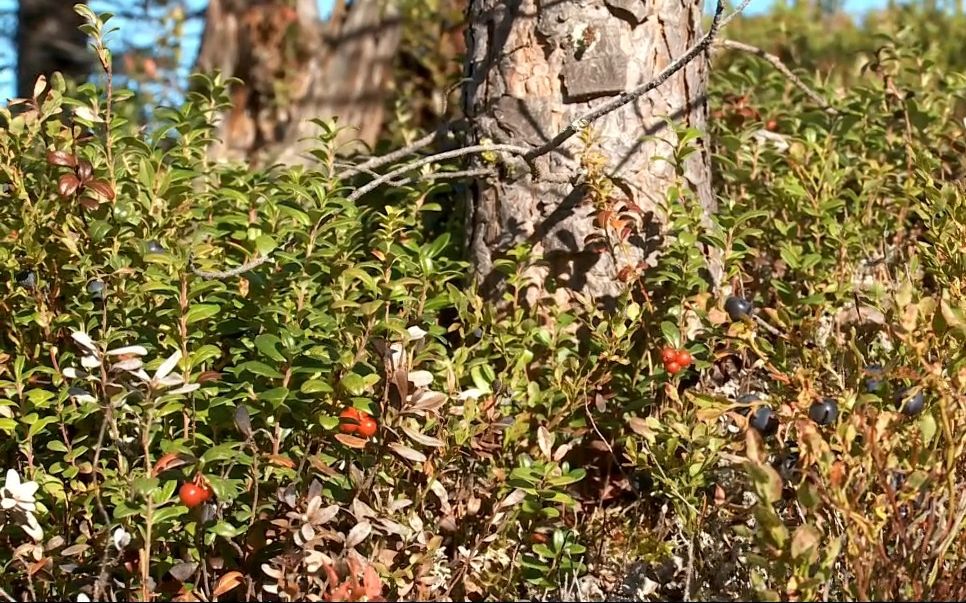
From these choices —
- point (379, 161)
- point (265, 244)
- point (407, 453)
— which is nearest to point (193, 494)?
point (407, 453)

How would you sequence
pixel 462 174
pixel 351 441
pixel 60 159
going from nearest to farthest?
pixel 351 441 → pixel 60 159 → pixel 462 174

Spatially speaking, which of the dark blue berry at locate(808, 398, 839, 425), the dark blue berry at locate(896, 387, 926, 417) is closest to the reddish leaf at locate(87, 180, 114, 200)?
the dark blue berry at locate(808, 398, 839, 425)

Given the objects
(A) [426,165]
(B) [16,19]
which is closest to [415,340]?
(A) [426,165]

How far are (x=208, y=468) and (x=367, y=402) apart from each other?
1.30 ft

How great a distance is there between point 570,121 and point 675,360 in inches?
37.6

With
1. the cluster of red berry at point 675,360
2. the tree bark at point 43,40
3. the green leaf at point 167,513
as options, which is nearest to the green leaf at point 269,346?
the green leaf at point 167,513

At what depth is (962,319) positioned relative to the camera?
219 centimetres

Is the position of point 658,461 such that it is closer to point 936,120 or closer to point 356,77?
point 936,120

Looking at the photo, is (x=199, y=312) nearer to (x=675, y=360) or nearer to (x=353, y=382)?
(x=353, y=382)

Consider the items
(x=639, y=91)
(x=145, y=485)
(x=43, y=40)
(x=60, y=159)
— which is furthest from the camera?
(x=43, y=40)

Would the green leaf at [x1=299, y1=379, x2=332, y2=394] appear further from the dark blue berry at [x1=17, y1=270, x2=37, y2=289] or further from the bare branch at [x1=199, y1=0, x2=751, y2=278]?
the dark blue berry at [x1=17, y1=270, x2=37, y2=289]

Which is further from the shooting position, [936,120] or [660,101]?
[936,120]

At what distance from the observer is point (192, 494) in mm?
2215

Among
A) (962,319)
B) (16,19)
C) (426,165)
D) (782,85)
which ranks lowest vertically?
(962,319)
